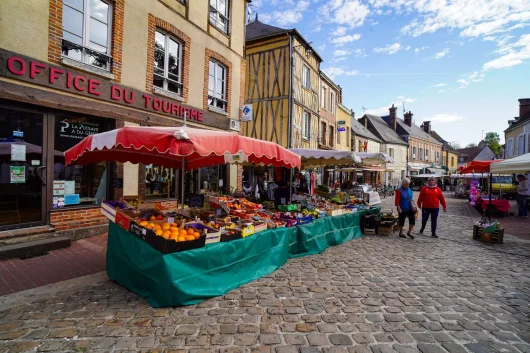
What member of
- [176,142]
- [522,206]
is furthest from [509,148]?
[176,142]

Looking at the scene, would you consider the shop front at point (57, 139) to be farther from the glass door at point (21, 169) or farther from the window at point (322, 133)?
the window at point (322, 133)

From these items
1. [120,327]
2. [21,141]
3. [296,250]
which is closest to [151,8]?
[21,141]

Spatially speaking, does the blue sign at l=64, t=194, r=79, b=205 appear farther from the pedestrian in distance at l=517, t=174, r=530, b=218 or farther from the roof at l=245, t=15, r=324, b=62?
the pedestrian in distance at l=517, t=174, r=530, b=218

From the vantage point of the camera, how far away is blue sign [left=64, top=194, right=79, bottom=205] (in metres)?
6.18

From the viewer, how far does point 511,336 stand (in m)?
2.97

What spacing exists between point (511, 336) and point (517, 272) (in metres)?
2.78

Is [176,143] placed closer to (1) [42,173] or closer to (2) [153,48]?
(1) [42,173]

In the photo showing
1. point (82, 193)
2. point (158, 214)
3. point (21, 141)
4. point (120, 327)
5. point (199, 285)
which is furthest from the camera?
point (82, 193)

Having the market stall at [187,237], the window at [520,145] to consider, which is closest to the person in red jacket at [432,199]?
the market stall at [187,237]

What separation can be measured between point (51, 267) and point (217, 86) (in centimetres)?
755

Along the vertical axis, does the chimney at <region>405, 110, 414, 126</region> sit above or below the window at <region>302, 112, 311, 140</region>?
above

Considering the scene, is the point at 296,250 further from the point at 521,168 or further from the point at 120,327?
the point at 521,168

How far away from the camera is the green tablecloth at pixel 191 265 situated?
11.1 feet

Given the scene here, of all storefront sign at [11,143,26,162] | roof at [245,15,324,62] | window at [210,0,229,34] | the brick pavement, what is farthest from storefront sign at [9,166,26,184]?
roof at [245,15,324,62]
